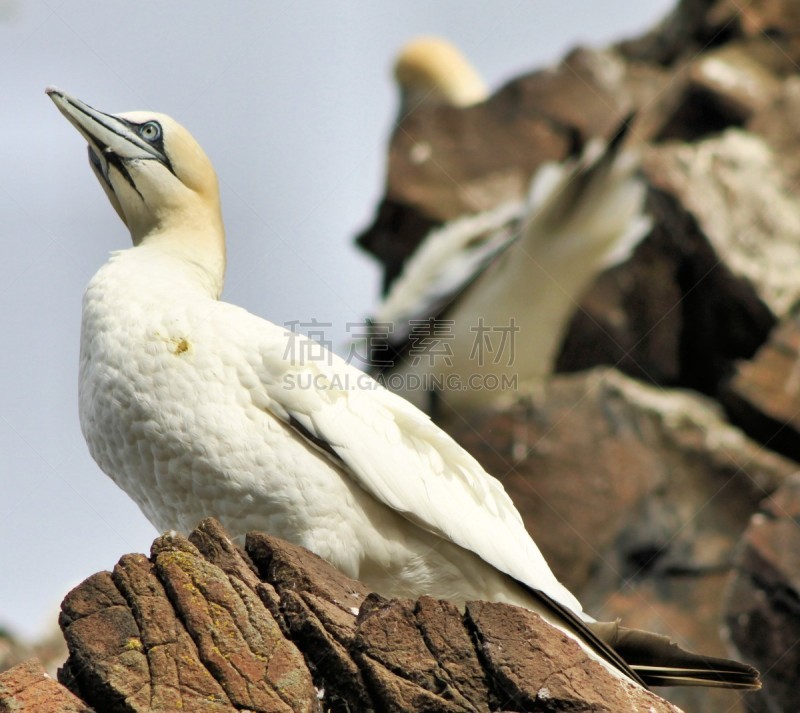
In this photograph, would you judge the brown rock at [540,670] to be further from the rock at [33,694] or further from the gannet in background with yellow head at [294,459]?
Answer: the rock at [33,694]

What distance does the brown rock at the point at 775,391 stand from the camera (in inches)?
480

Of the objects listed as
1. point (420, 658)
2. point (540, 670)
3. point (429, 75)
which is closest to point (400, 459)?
point (420, 658)

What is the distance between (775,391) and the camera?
1239cm

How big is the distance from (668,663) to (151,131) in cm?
343

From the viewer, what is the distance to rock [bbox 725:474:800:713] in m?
8.30

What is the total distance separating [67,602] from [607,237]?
1027 centimetres

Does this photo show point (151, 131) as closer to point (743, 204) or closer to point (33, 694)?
point (33, 694)

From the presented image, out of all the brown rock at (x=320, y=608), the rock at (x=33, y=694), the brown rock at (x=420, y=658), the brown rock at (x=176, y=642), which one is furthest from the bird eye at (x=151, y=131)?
the rock at (x=33, y=694)

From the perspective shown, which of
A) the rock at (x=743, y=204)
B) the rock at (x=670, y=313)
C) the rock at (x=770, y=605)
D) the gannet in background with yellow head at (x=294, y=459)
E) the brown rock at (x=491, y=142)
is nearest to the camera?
the gannet in background with yellow head at (x=294, y=459)

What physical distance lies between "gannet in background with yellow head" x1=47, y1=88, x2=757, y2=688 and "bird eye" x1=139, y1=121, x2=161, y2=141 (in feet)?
2.70

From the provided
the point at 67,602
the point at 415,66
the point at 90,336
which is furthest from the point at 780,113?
the point at 67,602

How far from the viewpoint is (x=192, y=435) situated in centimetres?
528

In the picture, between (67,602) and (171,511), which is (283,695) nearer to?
(67,602)

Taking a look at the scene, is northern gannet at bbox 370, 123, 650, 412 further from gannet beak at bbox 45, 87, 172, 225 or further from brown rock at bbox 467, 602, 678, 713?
brown rock at bbox 467, 602, 678, 713
